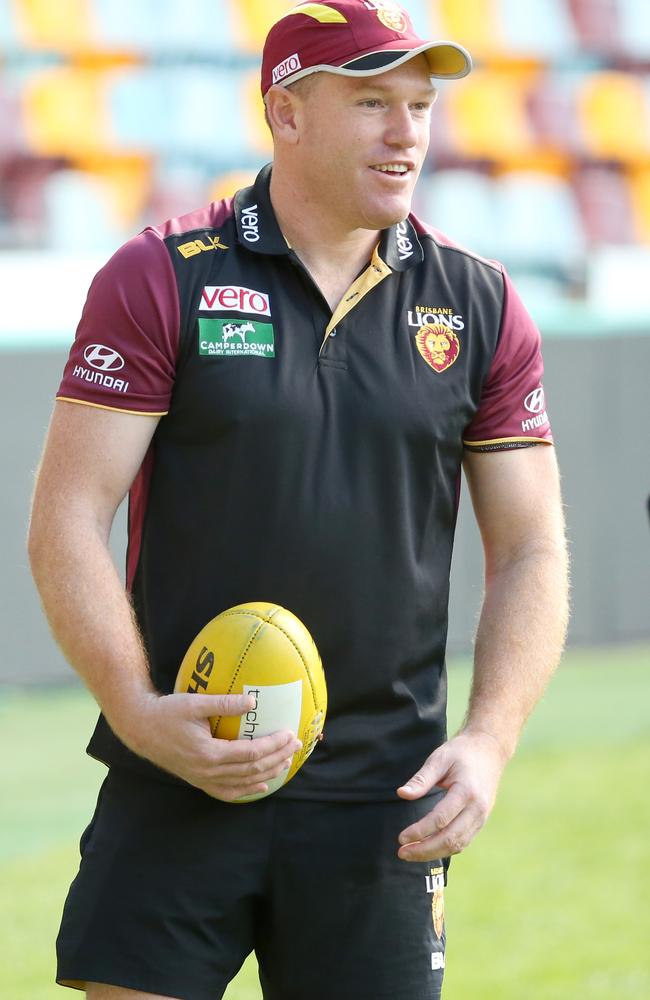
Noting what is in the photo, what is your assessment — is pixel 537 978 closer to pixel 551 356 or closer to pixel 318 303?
pixel 318 303

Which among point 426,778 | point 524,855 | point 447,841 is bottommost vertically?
point 524,855

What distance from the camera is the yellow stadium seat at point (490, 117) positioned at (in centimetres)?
1319

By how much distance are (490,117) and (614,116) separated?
4.06 ft

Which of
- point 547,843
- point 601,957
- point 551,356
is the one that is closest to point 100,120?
point 551,356

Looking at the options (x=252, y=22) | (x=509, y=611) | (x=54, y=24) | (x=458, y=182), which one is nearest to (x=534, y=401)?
(x=509, y=611)

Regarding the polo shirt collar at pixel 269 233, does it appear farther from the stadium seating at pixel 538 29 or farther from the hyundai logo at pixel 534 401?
the stadium seating at pixel 538 29

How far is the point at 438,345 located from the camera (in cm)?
300

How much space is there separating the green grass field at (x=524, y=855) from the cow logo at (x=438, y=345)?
2656 millimetres

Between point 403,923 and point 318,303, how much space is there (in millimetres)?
1177

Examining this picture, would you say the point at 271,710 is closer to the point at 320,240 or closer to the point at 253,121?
the point at 320,240

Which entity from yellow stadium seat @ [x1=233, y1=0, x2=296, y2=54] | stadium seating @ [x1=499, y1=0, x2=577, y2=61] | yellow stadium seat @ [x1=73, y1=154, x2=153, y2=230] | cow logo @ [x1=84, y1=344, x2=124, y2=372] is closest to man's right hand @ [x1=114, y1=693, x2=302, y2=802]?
cow logo @ [x1=84, y1=344, x2=124, y2=372]

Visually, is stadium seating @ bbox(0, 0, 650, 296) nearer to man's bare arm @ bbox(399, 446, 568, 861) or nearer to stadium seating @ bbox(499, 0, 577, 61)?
stadium seating @ bbox(499, 0, 577, 61)

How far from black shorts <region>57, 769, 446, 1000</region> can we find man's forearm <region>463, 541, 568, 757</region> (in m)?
0.25

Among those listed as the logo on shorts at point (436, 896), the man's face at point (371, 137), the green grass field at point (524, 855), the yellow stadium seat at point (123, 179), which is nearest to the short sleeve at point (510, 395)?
the man's face at point (371, 137)
